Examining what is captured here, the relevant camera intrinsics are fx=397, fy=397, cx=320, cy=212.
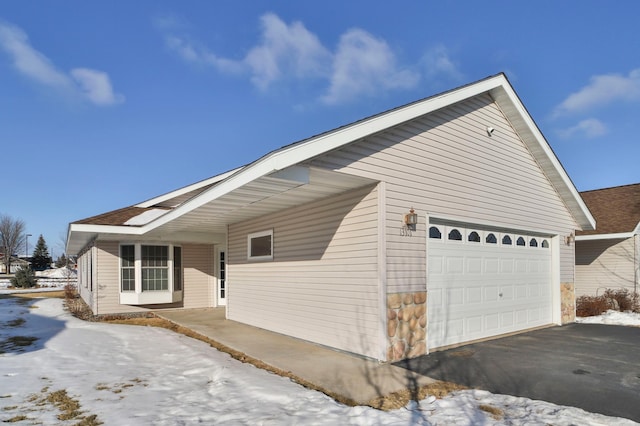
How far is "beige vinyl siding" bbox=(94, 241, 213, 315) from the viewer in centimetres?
1205

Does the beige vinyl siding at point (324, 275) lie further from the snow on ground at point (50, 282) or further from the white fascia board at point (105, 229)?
the snow on ground at point (50, 282)

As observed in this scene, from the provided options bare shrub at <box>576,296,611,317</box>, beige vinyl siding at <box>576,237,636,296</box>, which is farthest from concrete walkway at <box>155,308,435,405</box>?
beige vinyl siding at <box>576,237,636,296</box>

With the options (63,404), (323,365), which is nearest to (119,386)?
(63,404)

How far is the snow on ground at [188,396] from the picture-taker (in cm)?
394

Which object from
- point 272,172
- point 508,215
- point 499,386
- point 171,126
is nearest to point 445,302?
point 499,386

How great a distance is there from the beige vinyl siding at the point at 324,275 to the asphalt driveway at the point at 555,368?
3.74ft

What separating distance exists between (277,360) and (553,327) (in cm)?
736

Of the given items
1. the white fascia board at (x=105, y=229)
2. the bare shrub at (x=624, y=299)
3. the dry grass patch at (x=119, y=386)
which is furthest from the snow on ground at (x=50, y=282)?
the bare shrub at (x=624, y=299)

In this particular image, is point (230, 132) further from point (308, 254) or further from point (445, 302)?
point (445, 302)

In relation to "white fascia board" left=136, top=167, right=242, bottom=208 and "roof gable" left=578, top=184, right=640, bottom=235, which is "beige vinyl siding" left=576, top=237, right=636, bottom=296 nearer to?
"roof gable" left=578, top=184, right=640, bottom=235

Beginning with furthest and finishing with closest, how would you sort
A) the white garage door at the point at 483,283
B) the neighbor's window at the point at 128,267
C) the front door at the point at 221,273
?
1. the front door at the point at 221,273
2. the neighbor's window at the point at 128,267
3. the white garage door at the point at 483,283

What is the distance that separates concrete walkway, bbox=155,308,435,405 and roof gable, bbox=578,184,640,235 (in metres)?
10.7

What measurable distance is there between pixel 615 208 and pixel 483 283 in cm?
962

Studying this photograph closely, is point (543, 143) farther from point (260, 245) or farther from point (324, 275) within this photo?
point (260, 245)
